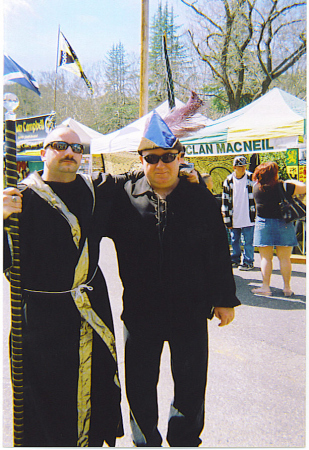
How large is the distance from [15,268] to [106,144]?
6.78m

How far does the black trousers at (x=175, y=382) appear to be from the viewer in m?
1.96

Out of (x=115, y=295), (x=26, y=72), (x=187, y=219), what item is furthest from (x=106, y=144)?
(x=187, y=219)

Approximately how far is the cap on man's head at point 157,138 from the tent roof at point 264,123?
431 centimetres

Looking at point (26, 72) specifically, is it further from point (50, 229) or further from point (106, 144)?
point (106, 144)

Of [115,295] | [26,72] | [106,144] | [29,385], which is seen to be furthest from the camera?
[106,144]

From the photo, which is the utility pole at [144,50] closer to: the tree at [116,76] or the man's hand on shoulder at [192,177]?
the man's hand on shoulder at [192,177]

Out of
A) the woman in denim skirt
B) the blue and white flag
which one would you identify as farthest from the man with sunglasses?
the woman in denim skirt

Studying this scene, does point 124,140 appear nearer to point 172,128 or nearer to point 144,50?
point 144,50

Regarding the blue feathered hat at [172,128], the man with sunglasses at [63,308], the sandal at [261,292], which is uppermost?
the blue feathered hat at [172,128]

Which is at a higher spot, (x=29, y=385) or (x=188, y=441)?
(x=29, y=385)

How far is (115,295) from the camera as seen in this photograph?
5027 mm

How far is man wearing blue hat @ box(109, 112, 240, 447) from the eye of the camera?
196 centimetres

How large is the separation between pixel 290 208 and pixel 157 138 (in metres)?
3.20

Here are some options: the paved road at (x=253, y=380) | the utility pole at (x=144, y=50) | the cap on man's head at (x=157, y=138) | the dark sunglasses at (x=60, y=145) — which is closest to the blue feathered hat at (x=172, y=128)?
the cap on man's head at (x=157, y=138)
